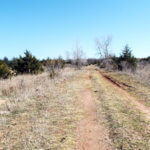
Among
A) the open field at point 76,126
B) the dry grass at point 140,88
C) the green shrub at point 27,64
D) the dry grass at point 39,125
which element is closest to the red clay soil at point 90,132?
the open field at point 76,126

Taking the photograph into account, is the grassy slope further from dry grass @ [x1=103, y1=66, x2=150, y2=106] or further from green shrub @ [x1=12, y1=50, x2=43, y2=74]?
green shrub @ [x1=12, y1=50, x2=43, y2=74]

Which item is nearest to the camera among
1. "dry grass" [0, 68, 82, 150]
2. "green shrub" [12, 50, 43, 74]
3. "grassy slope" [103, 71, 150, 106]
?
"dry grass" [0, 68, 82, 150]

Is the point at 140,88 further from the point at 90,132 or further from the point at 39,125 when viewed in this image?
the point at 39,125

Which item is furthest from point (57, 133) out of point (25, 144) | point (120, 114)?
point (120, 114)

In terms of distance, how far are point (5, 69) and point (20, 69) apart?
16.1 ft

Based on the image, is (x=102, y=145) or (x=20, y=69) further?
(x=20, y=69)

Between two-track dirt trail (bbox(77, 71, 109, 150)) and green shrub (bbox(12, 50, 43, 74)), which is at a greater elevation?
green shrub (bbox(12, 50, 43, 74))

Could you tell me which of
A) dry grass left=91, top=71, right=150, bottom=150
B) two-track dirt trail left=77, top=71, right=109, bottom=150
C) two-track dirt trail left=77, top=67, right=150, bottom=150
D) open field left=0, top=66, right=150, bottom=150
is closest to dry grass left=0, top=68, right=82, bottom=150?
open field left=0, top=66, right=150, bottom=150

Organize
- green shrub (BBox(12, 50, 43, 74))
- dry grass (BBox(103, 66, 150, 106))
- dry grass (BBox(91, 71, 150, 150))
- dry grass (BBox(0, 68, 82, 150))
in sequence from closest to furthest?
1. dry grass (BBox(91, 71, 150, 150))
2. dry grass (BBox(0, 68, 82, 150))
3. dry grass (BBox(103, 66, 150, 106))
4. green shrub (BBox(12, 50, 43, 74))

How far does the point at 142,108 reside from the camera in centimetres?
581

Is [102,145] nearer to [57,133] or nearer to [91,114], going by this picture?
[57,133]

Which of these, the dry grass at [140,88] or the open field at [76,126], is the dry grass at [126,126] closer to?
the open field at [76,126]

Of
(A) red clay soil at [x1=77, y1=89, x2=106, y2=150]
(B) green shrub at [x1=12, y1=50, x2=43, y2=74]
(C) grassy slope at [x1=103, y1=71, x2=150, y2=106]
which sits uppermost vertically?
(B) green shrub at [x1=12, y1=50, x2=43, y2=74]

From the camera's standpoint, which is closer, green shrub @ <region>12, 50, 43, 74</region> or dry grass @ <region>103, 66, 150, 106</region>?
dry grass @ <region>103, 66, 150, 106</region>
